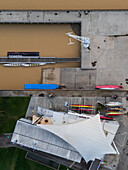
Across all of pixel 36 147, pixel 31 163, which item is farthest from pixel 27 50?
pixel 31 163

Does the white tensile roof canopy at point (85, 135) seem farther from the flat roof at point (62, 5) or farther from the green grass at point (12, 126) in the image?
the flat roof at point (62, 5)

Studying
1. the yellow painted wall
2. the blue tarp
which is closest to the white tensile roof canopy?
the blue tarp

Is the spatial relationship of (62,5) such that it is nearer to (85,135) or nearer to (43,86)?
(43,86)

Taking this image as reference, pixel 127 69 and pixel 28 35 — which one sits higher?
pixel 28 35

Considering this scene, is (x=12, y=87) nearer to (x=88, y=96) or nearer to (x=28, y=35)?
(x=28, y=35)

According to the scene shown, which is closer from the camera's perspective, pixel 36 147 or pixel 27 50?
pixel 36 147
